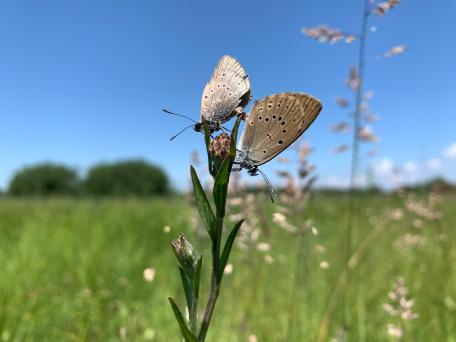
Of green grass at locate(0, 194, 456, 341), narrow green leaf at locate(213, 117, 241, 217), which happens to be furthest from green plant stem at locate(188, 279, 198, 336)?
green grass at locate(0, 194, 456, 341)

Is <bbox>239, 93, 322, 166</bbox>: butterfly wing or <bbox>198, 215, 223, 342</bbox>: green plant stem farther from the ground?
Answer: <bbox>239, 93, 322, 166</bbox>: butterfly wing

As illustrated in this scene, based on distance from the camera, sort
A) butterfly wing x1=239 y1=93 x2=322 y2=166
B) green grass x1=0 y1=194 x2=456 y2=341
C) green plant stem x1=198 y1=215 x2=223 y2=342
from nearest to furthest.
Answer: green plant stem x1=198 y1=215 x2=223 y2=342 → butterfly wing x1=239 y1=93 x2=322 y2=166 → green grass x1=0 y1=194 x2=456 y2=341

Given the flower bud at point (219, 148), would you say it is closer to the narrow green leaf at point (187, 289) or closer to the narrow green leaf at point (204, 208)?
the narrow green leaf at point (204, 208)

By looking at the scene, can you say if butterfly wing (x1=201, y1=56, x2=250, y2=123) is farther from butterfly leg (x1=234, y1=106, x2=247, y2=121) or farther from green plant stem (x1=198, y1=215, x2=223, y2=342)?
green plant stem (x1=198, y1=215, x2=223, y2=342)

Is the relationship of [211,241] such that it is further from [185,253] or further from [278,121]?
[278,121]

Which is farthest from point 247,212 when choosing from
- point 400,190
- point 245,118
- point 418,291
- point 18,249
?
point 18,249

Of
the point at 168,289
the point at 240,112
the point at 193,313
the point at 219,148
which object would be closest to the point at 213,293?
the point at 193,313

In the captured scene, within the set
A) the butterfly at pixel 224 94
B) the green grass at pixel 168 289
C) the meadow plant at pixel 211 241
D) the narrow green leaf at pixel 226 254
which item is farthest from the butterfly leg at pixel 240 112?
the green grass at pixel 168 289
